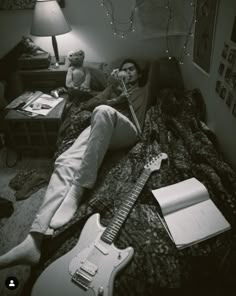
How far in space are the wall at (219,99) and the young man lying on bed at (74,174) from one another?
1.49 ft

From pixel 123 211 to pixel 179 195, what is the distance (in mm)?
280

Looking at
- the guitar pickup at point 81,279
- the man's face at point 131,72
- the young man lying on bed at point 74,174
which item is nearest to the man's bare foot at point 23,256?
the young man lying on bed at point 74,174

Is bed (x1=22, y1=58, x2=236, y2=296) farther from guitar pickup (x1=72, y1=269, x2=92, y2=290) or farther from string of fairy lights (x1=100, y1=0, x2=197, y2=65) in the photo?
string of fairy lights (x1=100, y1=0, x2=197, y2=65)

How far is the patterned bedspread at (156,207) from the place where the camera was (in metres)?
1.07

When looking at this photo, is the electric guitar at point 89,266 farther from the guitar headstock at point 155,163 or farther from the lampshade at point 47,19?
the lampshade at point 47,19

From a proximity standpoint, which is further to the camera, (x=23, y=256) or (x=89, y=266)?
(x=23, y=256)

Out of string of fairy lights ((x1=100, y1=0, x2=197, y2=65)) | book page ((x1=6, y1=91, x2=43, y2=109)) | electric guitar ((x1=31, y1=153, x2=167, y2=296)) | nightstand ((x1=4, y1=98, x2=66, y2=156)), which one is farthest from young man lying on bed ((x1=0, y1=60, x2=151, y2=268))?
string of fairy lights ((x1=100, y1=0, x2=197, y2=65))

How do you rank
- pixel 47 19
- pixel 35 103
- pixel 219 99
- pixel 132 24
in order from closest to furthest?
pixel 219 99
pixel 47 19
pixel 35 103
pixel 132 24

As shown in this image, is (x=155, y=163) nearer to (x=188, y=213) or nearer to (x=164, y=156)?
(x=164, y=156)

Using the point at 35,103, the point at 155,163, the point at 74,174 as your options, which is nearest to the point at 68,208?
the point at 74,174

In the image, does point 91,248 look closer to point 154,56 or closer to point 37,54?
point 37,54

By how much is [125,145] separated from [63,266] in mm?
836

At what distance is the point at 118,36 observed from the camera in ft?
8.05

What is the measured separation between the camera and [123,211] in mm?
1260
